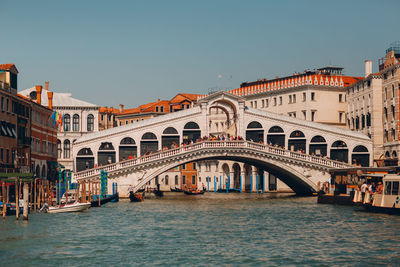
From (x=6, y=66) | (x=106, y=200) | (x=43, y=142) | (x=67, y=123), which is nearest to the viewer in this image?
(x=6, y=66)

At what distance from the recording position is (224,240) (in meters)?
28.4

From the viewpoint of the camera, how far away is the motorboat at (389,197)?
3662 centimetres

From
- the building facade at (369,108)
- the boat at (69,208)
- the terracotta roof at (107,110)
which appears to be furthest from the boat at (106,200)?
the terracotta roof at (107,110)

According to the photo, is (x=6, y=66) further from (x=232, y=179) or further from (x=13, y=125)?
(x=232, y=179)

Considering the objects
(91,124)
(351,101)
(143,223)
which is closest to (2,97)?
(143,223)

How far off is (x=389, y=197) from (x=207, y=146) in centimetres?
1968

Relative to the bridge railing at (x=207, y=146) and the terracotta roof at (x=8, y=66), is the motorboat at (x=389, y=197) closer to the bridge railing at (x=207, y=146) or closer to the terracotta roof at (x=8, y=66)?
the bridge railing at (x=207, y=146)

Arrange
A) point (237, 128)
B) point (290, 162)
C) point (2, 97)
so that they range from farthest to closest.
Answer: point (237, 128) → point (290, 162) → point (2, 97)

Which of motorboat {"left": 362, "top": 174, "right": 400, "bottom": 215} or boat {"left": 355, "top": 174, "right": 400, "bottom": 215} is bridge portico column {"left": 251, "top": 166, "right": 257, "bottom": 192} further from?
boat {"left": 355, "top": 174, "right": 400, "bottom": 215}

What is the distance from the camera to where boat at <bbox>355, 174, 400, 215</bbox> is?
36625mm

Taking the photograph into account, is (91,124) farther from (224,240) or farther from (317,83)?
A: (224,240)

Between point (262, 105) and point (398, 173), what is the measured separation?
3902 centimetres

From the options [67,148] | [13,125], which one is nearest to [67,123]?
[67,148]

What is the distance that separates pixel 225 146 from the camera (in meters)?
55.0
